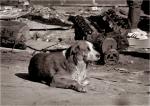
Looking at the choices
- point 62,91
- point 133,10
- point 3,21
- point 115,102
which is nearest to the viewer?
point 115,102

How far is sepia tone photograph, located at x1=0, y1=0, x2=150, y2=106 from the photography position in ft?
24.2

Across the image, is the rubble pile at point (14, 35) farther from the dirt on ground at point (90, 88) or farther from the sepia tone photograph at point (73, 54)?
the dirt on ground at point (90, 88)

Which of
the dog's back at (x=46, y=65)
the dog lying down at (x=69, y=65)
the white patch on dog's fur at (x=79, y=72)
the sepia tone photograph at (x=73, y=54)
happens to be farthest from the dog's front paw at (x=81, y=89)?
the dog's back at (x=46, y=65)

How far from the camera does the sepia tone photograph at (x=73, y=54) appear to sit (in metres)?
7.37

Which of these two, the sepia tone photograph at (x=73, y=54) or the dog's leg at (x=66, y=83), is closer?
the sepia tone photograph at (x=73, y=54)

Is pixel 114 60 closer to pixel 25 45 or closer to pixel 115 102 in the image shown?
pixel 25 45

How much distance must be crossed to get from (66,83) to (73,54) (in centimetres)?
56

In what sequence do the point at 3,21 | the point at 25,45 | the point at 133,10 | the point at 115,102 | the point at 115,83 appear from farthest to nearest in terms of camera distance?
the point at 133,10
the point at 3,21
the point at 25,45
the point at 115,83
the point at 115,102

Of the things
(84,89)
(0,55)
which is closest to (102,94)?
(84,89)

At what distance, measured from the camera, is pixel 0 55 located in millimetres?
11227

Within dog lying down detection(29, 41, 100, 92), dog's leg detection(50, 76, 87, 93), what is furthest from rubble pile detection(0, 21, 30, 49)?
dog's leg detection(50, 76, 87, 93)

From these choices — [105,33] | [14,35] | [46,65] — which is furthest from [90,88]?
[14,35]

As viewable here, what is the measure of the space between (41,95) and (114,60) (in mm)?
4191

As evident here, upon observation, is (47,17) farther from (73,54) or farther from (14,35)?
(73,54)
